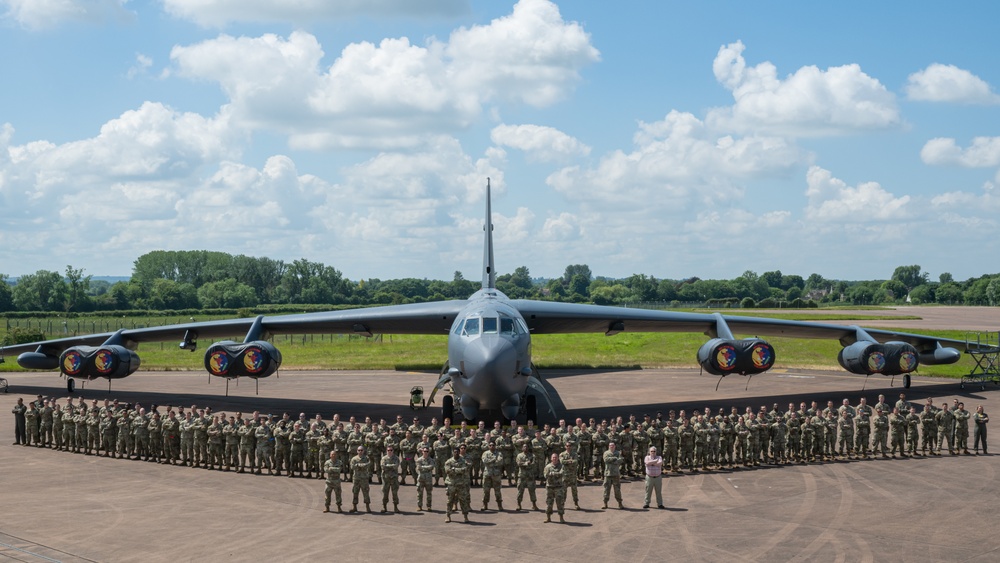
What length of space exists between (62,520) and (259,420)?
475 cm

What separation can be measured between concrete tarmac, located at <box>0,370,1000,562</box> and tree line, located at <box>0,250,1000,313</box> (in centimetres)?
8810

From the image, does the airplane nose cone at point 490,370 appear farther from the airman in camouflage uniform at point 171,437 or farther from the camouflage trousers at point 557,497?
the airman in camouflage uniform at point 171,437

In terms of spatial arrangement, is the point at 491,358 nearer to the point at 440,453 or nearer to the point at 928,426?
the point at 440,453

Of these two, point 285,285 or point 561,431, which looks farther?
point 285,285

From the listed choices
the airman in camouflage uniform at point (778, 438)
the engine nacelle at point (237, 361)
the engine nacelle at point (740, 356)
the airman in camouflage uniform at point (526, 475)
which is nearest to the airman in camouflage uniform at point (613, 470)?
the airman in camouflage uniform at point (526, 475)

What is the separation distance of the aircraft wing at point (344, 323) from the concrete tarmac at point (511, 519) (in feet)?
27.5

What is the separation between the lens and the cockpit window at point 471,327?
20.3 metres

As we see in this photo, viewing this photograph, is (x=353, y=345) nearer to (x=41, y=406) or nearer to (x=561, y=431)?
(x=41, y=406)

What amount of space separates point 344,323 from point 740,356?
1253 centimetres

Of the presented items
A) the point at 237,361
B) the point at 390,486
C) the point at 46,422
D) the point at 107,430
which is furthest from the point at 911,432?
the point at 46,422

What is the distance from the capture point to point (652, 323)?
90.2ft

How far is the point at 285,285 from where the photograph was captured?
130 meters

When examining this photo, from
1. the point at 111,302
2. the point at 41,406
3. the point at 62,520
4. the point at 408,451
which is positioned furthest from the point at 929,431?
the point at 111,302

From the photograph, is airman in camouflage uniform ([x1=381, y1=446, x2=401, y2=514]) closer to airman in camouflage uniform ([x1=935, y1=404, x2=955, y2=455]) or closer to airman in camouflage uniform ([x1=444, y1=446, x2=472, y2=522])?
airman in camouflage uniform ([x1=444, y1=446, x2=472, y2=522])
